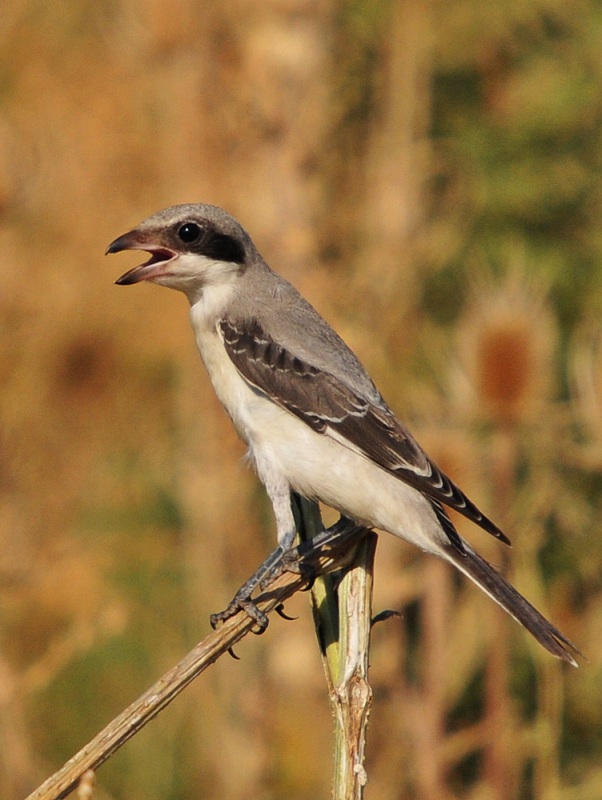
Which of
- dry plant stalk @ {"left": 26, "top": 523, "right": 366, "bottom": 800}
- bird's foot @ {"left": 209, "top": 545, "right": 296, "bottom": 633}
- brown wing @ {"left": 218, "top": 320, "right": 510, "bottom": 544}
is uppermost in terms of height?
brown wing @ {"left": 218, "top": 320, "right": 510, "bottom": 544}

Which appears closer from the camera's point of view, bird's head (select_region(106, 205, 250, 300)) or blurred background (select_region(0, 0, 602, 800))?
bird's head (select_region(106, 205, 250, 300))

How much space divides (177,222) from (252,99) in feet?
5.74

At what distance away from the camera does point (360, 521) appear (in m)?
3.41

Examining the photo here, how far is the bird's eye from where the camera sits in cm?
365

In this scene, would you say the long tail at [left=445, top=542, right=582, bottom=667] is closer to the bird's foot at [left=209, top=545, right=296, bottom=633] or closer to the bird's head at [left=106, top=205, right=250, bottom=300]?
the bird's foot at [left=209, top=545, right=296, bottom=633]

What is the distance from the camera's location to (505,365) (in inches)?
178

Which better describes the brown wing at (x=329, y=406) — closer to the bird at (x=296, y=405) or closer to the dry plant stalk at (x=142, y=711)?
the bird at (x=296, y=405)

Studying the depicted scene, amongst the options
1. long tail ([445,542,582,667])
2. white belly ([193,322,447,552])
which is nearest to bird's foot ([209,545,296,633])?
white belly ([193,322,447,552])

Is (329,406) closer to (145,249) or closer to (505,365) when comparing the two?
(145,249)

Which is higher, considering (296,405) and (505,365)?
(296,405)

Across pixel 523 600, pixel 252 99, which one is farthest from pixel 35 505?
pixel 523 600

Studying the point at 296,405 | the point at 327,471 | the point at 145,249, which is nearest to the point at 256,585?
the point at 327,471

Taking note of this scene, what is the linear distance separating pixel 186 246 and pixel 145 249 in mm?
126

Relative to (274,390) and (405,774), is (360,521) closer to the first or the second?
(274,390)
